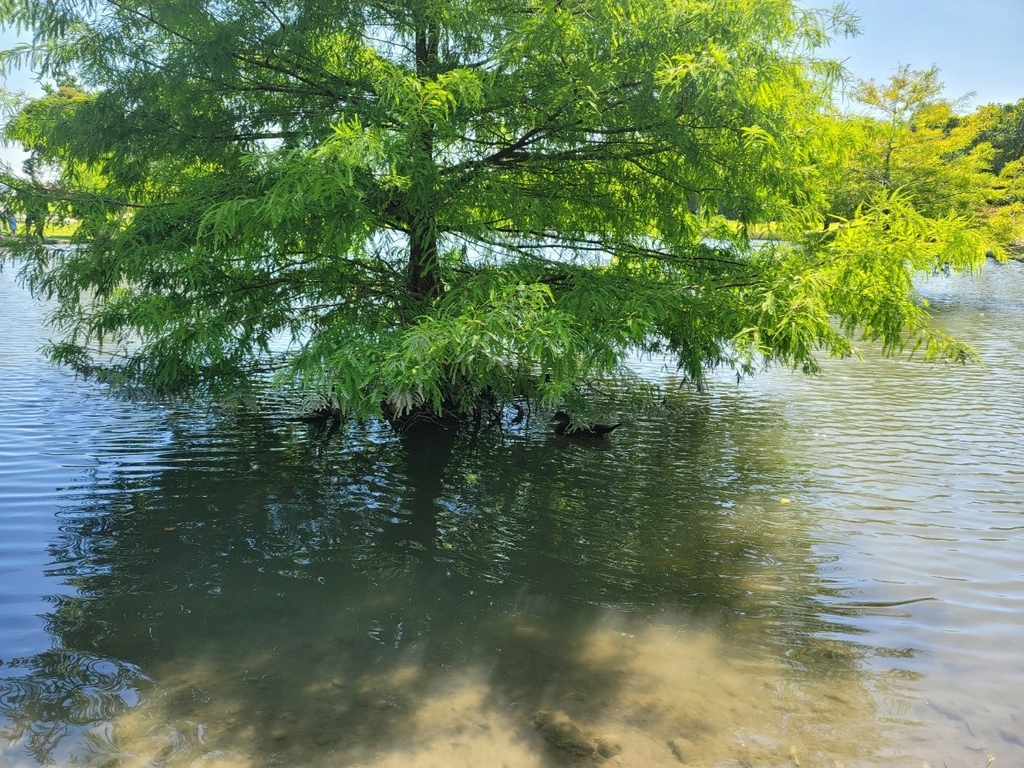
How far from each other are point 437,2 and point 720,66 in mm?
2424

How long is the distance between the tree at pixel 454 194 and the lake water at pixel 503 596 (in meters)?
1.17

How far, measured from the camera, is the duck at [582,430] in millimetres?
8930

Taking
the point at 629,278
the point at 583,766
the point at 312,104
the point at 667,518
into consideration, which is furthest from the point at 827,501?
the point at 312,104

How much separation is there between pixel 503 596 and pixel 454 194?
11.3ft

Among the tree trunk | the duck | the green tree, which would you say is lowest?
the duck

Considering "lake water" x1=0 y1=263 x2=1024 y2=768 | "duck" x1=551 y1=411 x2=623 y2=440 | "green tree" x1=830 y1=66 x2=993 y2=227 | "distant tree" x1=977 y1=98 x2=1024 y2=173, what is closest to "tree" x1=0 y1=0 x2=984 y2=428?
"lake water" x1=0 y1=263 x2=1024 y2=768

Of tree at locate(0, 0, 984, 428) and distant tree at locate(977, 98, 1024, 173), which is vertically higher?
distant tree at locate(977, 98, 1024, 173)

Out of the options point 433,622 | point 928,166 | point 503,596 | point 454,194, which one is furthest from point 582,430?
point 928,166

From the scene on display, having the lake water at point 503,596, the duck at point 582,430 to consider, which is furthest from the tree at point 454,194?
the duck at point 582,430

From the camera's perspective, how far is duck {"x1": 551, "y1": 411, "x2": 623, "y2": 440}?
352 inches

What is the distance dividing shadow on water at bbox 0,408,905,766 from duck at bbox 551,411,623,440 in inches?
37.8

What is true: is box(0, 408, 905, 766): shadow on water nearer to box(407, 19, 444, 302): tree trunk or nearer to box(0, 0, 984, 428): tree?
box(0, 0, 984, 428): tree

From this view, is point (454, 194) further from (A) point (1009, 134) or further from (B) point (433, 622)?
(A) point (1009, 134)

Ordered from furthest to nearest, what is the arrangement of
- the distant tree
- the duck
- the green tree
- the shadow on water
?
the distant tree
the green tree
the duck
the shadow on water
